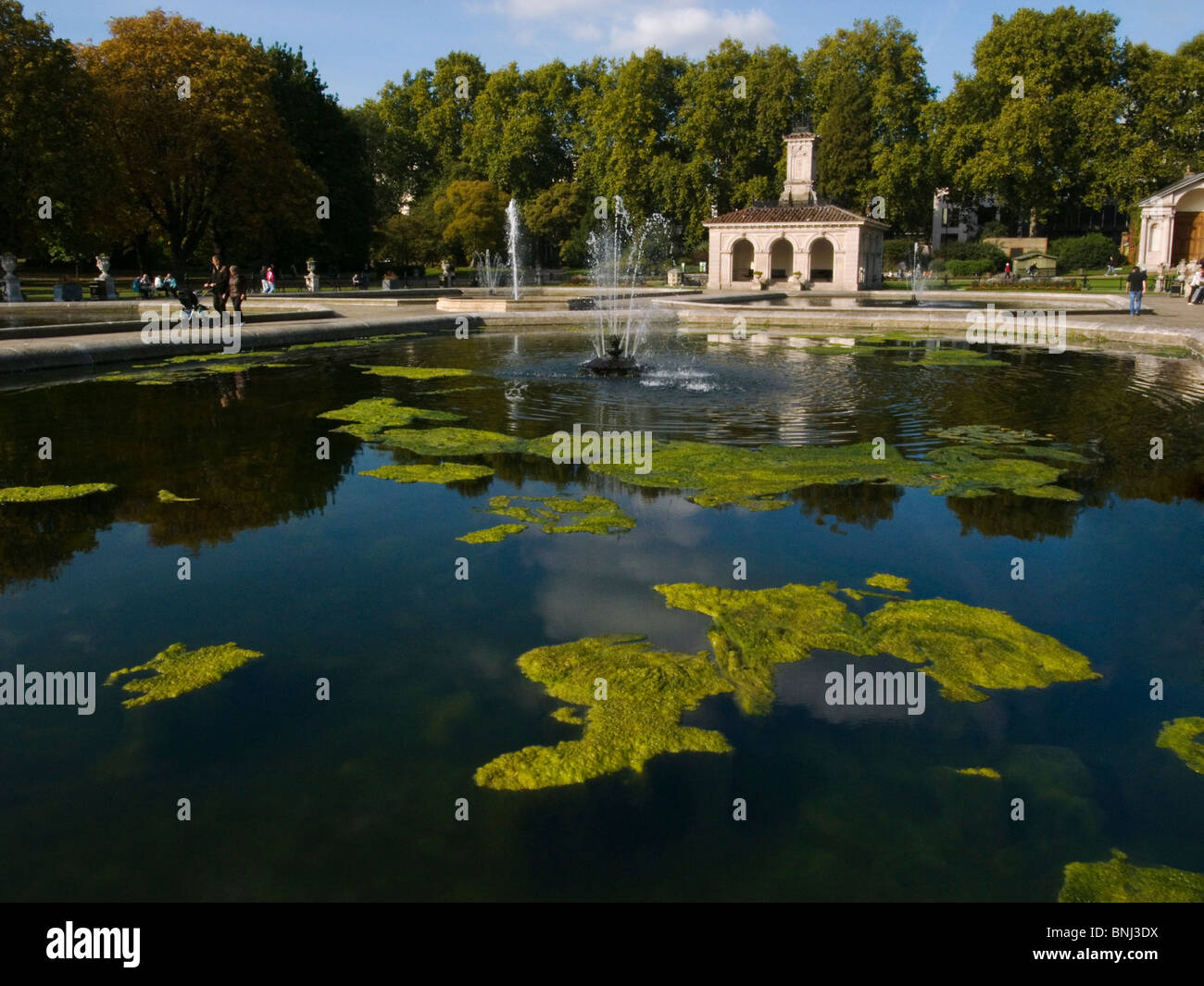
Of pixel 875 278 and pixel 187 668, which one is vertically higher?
pixel 875 278

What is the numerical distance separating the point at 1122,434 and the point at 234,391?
38.7 feet

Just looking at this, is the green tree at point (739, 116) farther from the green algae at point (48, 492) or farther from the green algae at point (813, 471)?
the green algae at point (48, 492)

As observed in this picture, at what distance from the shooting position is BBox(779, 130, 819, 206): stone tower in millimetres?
52781

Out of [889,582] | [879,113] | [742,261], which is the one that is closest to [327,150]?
[742,261]

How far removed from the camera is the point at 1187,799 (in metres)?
3.76

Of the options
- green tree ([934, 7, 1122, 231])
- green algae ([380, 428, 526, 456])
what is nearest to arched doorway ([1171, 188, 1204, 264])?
green tree ([934, 7, 1122, 231])

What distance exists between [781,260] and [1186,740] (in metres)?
51.2

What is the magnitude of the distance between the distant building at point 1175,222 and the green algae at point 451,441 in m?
46.6

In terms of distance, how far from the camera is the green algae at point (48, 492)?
7.80 m

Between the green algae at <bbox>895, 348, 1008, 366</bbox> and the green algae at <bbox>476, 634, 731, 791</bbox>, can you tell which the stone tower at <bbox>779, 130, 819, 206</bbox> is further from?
the green algae at <bbox>476, 634, 731, 791</bbox>

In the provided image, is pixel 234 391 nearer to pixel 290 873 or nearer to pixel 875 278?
pixel 290 873

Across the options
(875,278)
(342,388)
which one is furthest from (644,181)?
(342,388)

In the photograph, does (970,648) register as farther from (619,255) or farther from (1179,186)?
(619,255)

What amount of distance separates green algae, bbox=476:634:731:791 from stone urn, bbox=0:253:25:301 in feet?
116
